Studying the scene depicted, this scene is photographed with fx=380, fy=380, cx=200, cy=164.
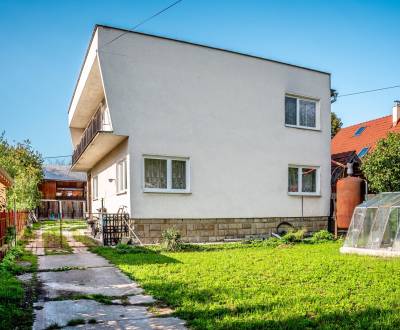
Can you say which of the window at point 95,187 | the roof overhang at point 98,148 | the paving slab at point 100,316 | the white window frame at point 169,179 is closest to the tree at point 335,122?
the window at point 95,187

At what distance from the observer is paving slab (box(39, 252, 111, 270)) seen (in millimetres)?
8227

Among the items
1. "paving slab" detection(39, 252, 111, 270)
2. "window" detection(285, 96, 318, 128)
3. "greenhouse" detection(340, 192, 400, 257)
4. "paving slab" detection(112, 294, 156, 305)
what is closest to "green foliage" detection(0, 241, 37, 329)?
"paving slab" detection(39, 252, 111, 270)

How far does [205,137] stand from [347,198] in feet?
18.9

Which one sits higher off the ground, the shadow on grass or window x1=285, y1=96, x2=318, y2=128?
window x1=285, y1=96, x2=318, y2=128

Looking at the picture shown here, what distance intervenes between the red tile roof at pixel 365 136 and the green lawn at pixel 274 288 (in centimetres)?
1774

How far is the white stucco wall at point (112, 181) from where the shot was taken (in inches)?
536

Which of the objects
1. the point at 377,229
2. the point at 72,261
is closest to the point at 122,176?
the point at 72,261

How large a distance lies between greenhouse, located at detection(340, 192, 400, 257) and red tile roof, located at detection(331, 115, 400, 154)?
14.8 m

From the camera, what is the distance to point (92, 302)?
5102mm

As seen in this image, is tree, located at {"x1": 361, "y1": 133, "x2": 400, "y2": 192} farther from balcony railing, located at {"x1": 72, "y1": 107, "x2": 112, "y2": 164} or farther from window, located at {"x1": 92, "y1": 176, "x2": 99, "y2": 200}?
window, located at {"x1": 92, "y1": 176, "x2": 99, "y2": 200}

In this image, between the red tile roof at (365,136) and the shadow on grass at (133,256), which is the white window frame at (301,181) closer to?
the shadow on grass at (133,256)

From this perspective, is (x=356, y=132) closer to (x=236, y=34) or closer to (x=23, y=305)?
(x=236, y=34)

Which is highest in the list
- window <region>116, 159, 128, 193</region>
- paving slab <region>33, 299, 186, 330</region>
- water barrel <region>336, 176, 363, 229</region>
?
window <region>116, 159, 128, 193</region>

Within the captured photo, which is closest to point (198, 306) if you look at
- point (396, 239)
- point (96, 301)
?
point (96, 301)
